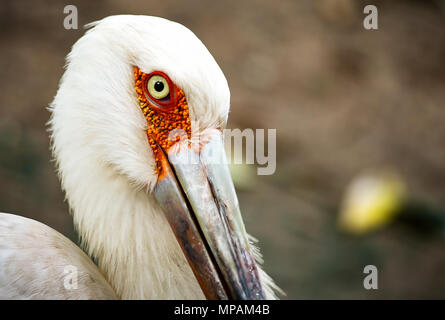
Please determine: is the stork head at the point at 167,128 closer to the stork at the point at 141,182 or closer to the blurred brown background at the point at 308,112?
the stork at the point at 141,182

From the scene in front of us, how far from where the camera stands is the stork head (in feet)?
5.74

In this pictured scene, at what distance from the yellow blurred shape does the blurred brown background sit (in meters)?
0.09

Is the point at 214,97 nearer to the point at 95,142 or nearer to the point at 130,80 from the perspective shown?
the point at 130,80

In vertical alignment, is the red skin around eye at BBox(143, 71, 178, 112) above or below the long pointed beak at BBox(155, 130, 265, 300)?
above

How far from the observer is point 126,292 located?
1.95 metres

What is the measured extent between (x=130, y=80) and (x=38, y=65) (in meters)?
3.25

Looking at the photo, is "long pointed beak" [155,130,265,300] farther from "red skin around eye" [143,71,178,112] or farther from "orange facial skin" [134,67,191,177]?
"red skin around eye" [143,71,178,112]

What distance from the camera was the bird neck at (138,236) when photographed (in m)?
1.91
